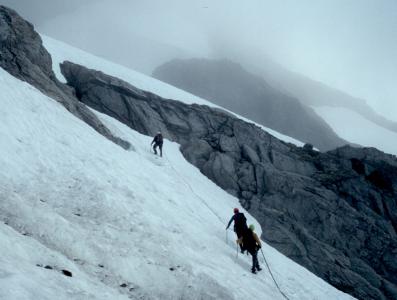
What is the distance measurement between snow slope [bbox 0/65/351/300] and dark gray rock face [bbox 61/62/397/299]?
39.9 feet

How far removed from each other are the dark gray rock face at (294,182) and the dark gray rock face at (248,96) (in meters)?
73.1

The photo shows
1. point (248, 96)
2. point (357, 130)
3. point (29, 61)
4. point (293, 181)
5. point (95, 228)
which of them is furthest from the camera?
point (357, 130)

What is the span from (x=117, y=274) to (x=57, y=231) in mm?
2244

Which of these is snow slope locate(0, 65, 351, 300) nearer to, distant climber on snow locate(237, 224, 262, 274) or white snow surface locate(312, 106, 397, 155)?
distant climber on snow locate(237, 224, 262, 274)

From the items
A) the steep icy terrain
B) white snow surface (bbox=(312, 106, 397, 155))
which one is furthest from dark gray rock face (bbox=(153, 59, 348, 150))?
the steep icy terrain

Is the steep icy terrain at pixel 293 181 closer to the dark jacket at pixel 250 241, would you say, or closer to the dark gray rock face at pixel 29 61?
the dark gray rock face at pixel 29 61

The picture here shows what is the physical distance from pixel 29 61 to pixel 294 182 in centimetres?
3018

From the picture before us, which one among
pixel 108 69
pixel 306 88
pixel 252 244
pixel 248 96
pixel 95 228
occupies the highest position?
pixel 306 88

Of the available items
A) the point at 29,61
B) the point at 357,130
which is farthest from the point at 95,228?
the point at 357,130

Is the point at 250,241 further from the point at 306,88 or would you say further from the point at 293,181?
the point at 306,88

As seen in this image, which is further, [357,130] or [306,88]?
[306,88]

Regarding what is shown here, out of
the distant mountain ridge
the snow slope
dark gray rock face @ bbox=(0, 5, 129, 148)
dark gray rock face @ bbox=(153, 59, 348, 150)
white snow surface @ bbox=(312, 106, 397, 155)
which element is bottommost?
the snow slope

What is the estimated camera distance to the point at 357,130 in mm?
149500

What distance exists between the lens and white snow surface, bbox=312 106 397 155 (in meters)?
134
